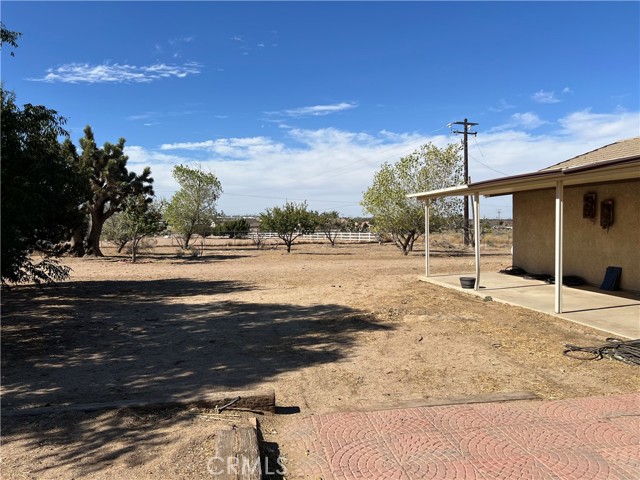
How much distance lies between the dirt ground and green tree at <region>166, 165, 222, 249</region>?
1018 inches

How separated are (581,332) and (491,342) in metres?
1.68

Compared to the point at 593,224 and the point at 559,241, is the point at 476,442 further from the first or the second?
the point at 593,224

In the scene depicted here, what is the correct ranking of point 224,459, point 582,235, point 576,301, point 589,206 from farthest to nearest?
point 582,235 → point 589,206 → point 576,301 → point 224,459

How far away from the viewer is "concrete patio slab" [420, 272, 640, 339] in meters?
7.64

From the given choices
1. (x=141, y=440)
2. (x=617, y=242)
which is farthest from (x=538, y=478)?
(x=617, y=242)

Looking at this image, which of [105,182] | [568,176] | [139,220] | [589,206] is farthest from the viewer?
[105,182]

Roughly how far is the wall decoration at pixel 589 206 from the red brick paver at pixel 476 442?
837 cm

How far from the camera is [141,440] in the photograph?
3.56 m

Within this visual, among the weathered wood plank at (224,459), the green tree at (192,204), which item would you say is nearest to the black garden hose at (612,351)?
the weathered wood plank at (224,459)

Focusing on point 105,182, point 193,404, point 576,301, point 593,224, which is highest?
point 105,182

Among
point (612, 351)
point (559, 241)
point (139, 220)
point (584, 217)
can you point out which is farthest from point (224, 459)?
point (139, 220)

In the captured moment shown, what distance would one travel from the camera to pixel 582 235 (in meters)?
12.1

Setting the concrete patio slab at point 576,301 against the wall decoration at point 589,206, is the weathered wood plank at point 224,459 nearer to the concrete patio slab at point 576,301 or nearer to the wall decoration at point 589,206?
the concrete patio slab at point 576,301

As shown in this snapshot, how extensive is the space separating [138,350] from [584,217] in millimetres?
11023
